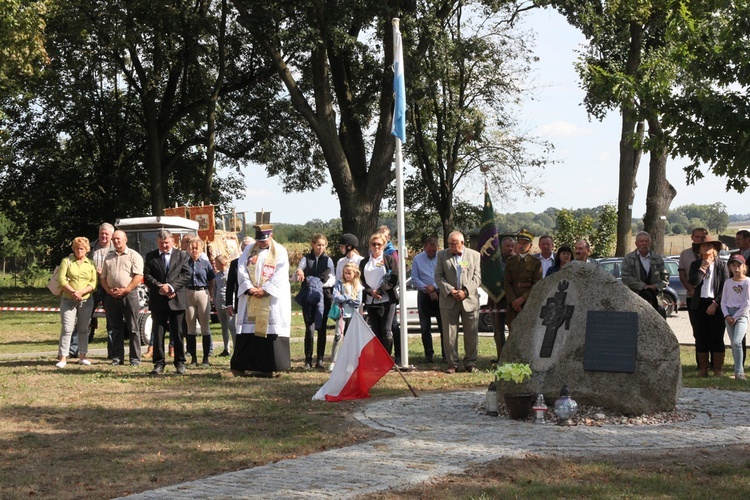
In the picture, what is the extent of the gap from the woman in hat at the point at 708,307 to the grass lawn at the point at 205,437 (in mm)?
438

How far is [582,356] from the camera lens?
10.1 m

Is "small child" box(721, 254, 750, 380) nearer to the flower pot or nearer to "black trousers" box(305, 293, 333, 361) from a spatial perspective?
the flower pot

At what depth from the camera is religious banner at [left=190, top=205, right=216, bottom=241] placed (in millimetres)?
25905

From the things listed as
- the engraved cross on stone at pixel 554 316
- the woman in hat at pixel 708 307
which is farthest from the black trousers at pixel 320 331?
the woman in hat at pixel 708 307

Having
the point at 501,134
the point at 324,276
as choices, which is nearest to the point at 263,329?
the point at 324,276

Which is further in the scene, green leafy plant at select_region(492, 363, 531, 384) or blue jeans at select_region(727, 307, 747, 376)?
blue jeans at select_region(727, 307, 747, 376)

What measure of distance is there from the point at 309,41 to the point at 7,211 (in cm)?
2389

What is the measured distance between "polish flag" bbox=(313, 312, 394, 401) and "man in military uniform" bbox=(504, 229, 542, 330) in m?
3.49

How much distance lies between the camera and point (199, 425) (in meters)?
9.89

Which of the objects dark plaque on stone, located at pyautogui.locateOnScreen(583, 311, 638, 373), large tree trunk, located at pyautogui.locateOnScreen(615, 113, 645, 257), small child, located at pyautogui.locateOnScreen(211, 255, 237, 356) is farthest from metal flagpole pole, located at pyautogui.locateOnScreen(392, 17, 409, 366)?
large tree trunk, located at pyautogui.locateOnScreen(615, 113, 645, 257)

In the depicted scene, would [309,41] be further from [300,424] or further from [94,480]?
[94,480]

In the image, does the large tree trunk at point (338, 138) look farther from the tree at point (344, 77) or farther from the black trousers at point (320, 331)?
the black trousers at point (320, 331)

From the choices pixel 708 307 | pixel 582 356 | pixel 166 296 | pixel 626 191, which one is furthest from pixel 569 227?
pixel 582 356

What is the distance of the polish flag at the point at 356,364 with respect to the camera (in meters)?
11.5
